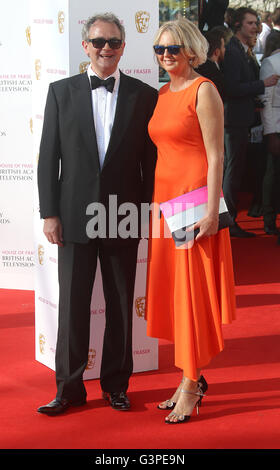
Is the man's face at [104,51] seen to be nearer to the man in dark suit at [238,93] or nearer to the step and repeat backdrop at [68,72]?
the step and repeat backdrop at [68,72]

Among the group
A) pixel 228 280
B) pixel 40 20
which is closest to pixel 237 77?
pixel 40 20

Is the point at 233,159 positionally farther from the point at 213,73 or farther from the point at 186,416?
the point at 186,416

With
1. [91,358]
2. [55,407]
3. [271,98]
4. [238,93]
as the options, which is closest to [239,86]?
[238,93]

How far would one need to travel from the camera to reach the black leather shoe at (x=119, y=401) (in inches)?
136

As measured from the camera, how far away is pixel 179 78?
3.17 meters

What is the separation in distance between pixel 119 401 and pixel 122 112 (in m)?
1.29

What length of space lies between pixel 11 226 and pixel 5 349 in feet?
5.27

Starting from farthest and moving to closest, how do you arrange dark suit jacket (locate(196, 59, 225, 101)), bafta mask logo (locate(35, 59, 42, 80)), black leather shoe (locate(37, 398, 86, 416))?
dark suit jacket (locate(196, 59, 225, 101))
bafta mask logo (locate(35, 59, 42, 80))
black leather shoe (locate(37, 398, 86, 416))

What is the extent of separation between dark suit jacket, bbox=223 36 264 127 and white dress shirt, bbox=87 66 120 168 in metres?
3.75

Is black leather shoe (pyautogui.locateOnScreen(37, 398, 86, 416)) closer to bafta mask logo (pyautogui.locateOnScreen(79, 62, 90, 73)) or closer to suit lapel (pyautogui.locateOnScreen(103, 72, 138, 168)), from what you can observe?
suit lapel (pyautogui.locateOnScreen(103, 72, 138, 168))

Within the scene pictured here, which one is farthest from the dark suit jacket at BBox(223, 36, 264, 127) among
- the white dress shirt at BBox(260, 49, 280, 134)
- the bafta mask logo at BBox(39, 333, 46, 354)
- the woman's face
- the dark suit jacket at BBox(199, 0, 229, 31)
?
the woman's face

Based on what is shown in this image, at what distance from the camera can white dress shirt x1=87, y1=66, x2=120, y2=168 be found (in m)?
3.23

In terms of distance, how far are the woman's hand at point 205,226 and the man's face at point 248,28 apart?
4.28m

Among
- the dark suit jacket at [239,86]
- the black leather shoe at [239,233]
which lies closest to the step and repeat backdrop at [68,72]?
the dark suit jacket at [239,86]
